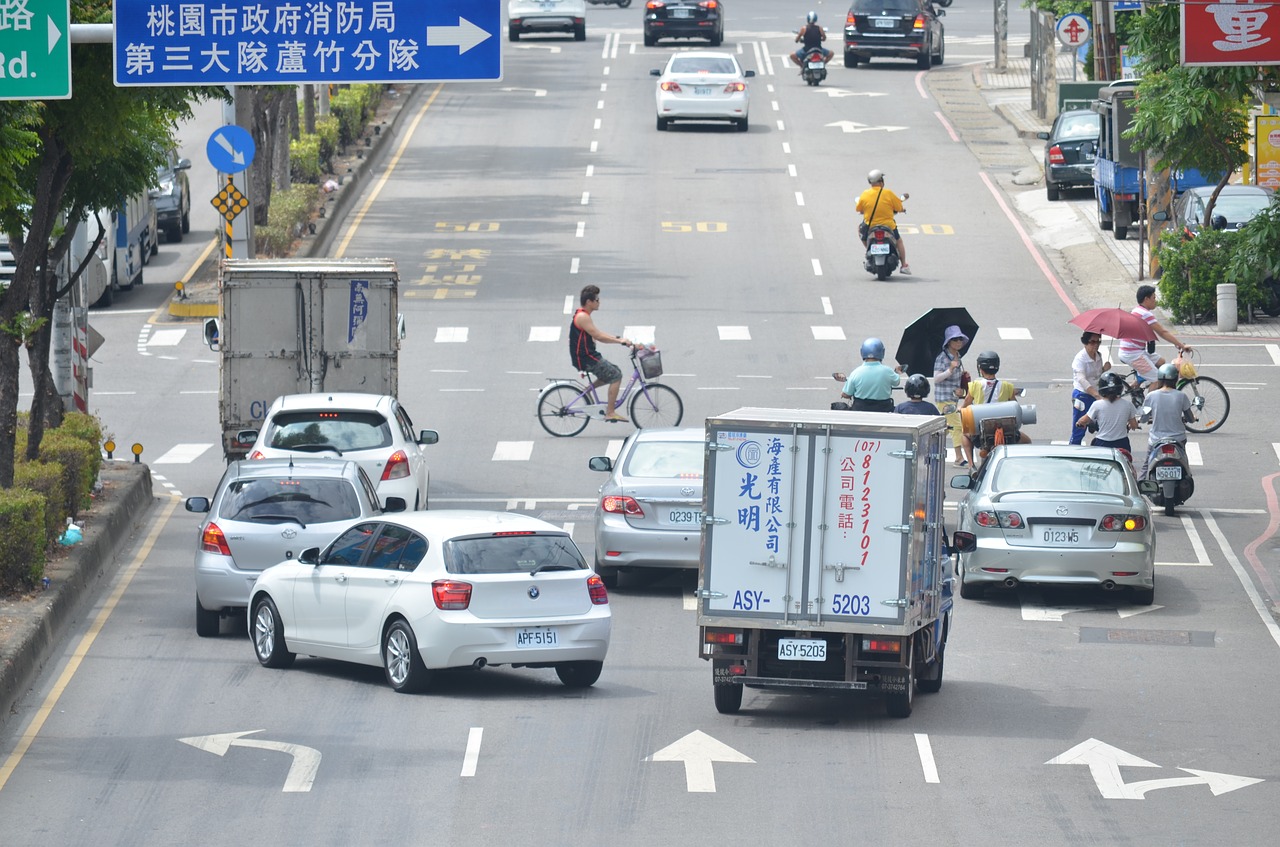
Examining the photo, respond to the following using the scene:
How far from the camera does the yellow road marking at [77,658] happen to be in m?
14.5

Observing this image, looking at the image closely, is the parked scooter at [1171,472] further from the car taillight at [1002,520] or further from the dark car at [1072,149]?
the dark car at [1072,149]

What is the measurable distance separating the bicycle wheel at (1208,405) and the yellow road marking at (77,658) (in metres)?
12.7

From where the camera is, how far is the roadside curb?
16359 mm

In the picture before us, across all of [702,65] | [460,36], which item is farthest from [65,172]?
[702,65]

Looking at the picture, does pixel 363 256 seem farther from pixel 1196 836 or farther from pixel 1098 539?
pixel 1196 836

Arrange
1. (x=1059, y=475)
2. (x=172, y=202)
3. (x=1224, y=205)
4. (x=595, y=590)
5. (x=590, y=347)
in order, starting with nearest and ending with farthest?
(x=595, y=590)
(x=1059, y=475)
(x=590, y=347)
(x=1224, y=205)
(x=172, y=202)

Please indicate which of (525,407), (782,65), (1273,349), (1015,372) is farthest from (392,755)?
(782,65)

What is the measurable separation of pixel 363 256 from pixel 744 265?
7.13 metres

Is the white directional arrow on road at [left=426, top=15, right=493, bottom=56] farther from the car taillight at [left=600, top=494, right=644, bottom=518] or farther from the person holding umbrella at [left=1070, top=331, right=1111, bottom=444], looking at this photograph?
the person holding umbrella at [left=1070, top=331, right=1111, bottom=444]

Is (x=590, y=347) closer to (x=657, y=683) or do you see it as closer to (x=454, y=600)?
(x=657, y=683)

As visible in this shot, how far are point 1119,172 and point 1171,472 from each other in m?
17.8

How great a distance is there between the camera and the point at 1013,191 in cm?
4703

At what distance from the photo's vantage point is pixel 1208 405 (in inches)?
1094

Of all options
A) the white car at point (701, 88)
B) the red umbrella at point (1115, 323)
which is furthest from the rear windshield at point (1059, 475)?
the white car at point (701, 88)
